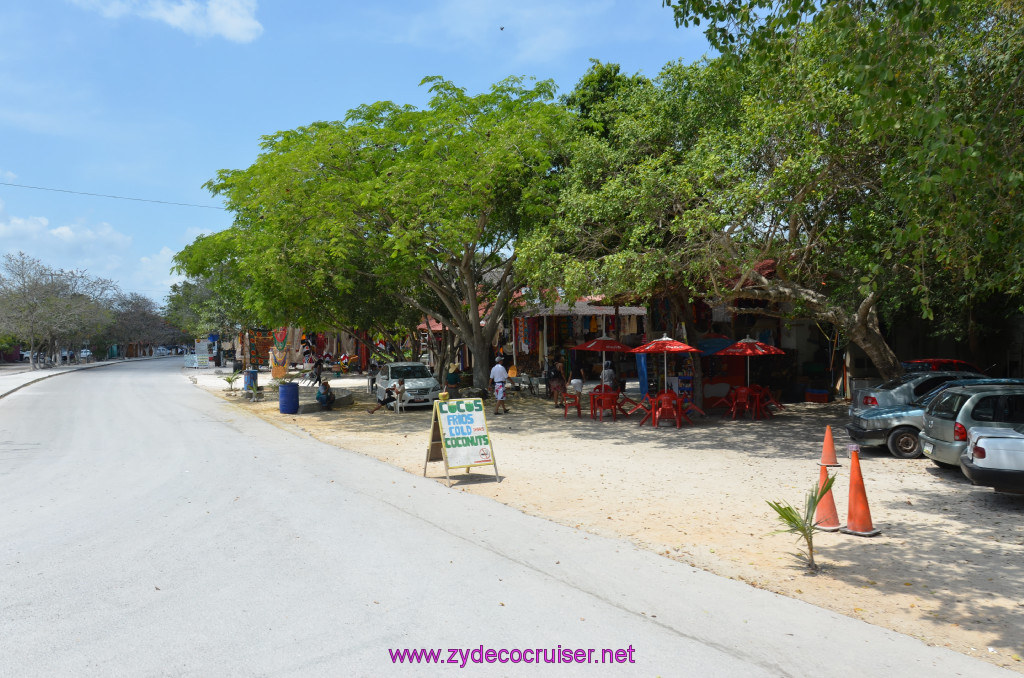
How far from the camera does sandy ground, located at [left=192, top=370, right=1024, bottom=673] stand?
534cm

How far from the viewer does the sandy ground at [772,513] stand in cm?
534

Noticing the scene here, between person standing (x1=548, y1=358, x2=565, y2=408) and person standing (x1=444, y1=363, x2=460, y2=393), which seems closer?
person standing (x1=548, y1=358, x2=565, y2=408)

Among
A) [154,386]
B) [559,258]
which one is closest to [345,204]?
[559,258]

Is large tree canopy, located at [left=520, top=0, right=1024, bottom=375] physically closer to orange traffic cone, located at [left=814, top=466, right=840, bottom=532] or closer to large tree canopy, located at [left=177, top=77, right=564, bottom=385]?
large tree canopy, located at [left=177, top=77, right=564, bottom=385]

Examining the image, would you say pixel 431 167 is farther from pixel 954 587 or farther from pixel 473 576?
pixel 954 587

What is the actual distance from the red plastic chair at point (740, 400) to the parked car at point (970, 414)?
763 centimetres

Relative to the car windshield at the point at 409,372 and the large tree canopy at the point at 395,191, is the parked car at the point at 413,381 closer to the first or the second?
the car windshield at the point at 409,372

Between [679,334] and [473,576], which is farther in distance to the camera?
[679,334]

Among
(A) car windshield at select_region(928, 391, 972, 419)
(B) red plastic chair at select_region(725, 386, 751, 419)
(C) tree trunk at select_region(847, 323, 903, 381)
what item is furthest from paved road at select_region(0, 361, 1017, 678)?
(B) red plastic chair at select_region(725, 386, 751, 419)

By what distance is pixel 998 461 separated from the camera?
7812 millimetres

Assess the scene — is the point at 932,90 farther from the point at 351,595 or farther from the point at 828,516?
the point at 351,595

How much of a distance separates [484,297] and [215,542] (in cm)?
1931

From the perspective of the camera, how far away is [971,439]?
8.33 meters

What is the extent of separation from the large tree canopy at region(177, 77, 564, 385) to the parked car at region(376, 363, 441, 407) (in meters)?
3.02
